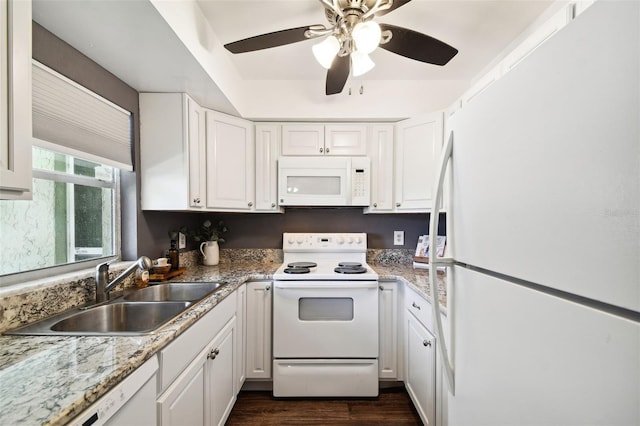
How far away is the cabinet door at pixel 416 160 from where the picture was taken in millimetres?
2078

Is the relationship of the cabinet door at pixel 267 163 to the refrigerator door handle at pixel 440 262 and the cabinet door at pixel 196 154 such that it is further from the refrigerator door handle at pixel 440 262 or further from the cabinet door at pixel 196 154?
the refrigerator door handle at pixel 440 262

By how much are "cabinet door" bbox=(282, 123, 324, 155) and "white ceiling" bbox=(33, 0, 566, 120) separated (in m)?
Answer: 0.09

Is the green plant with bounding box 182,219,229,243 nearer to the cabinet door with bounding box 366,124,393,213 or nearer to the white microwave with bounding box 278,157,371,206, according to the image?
the white microwave with bounding box 278,157,371,206

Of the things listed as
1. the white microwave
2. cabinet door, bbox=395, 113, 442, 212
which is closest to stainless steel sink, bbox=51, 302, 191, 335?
the white microwave

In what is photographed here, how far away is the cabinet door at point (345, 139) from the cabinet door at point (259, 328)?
123 cm

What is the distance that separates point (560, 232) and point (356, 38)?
3.52ft

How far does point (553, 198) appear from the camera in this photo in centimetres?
50

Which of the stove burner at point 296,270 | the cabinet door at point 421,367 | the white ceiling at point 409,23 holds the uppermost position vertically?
the white ceiling at point 409,23

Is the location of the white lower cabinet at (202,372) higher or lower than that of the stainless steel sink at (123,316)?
lower

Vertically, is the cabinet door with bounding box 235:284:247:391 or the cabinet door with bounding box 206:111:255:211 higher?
the cabinet door with bounding box 206:111:255:211

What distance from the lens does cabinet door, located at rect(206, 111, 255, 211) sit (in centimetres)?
203

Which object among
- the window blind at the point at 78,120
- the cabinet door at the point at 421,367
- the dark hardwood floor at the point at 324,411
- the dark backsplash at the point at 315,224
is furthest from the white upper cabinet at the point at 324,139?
the dark hardwood floor at the point at 324,411

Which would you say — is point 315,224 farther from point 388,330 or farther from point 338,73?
point 338,73

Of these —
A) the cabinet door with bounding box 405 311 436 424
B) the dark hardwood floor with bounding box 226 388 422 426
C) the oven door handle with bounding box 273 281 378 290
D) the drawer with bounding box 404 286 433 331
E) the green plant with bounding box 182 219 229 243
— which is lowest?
the dark hardwood floor with bounding box 226 388 422 426
